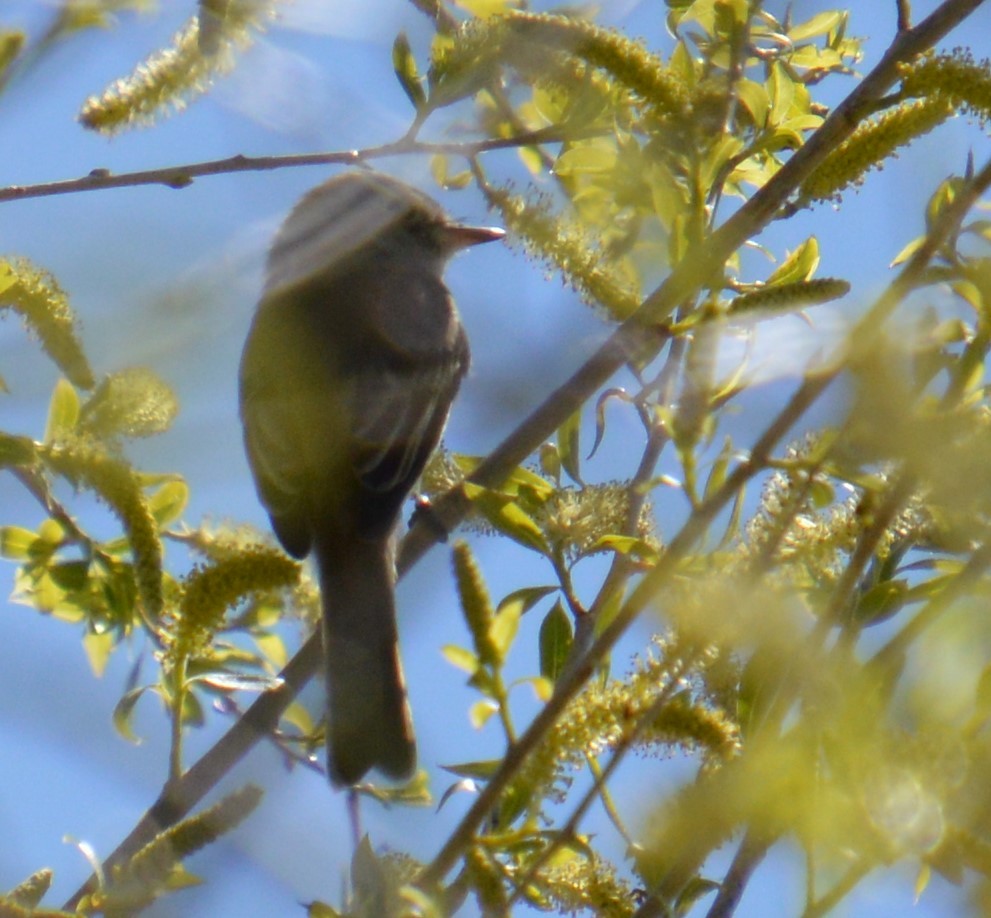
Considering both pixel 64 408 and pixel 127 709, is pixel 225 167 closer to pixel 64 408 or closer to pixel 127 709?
pixel 64 408

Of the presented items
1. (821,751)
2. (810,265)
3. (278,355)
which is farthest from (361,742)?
(278,355)

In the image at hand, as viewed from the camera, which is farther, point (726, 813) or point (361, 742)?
point (361, 742)

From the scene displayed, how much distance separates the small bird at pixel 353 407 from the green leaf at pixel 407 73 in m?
0.28

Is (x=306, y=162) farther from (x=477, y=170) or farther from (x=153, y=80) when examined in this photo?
(x=477, y=170)

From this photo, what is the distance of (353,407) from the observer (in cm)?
421

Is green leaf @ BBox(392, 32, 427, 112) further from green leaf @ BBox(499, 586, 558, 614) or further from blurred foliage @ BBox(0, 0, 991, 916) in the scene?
green leaf @ BBox(499, 586, 558, 614)

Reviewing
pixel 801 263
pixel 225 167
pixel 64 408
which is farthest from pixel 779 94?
pixel 64 408

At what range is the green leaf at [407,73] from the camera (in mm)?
2627

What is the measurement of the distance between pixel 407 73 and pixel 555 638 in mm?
1075

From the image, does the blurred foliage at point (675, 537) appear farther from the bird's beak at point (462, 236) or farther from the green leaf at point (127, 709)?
the bird's beak at point (462, 236)

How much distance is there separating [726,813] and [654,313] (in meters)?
1.26

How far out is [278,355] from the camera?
15.2 ft

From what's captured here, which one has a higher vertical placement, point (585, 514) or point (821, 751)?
point (585, 514)

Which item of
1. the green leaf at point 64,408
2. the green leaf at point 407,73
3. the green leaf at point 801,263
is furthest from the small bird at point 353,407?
the green leaf at point 801,263
